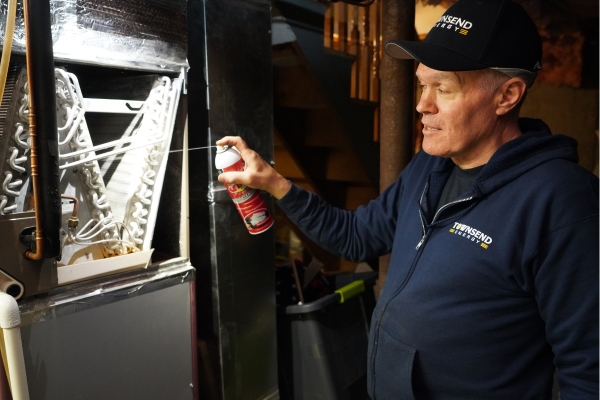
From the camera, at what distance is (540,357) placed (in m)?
1.13

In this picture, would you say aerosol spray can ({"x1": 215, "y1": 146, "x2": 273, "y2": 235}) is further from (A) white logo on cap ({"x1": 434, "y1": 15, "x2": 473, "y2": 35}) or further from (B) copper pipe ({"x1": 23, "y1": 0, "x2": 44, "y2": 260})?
(A) white logo on cap ({"x1": 434, "y1": 15, "x2": 473, "y2": 35})

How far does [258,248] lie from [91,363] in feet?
2.16

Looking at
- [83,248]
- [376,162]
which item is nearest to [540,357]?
[83,248]

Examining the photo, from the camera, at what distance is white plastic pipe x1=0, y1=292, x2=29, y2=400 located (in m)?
1.02

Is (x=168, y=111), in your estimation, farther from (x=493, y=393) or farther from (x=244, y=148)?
(x=493, y=393)

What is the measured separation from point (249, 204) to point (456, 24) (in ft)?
2.20

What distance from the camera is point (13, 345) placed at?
3.43ft

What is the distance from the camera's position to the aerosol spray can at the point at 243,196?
1.34 m

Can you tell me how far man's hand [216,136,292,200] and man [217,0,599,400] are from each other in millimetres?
388

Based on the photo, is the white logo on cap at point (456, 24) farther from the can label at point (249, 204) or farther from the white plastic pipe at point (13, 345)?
the white plastic pipe at point (13, 345)

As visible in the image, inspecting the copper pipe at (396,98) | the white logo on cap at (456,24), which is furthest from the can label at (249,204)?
the copper pipe at (396,98)

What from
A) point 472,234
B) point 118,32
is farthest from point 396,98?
point 118,32

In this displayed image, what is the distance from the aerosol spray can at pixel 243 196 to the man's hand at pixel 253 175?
0.02 meters

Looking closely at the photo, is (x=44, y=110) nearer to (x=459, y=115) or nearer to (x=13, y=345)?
(x=13, y=345)
